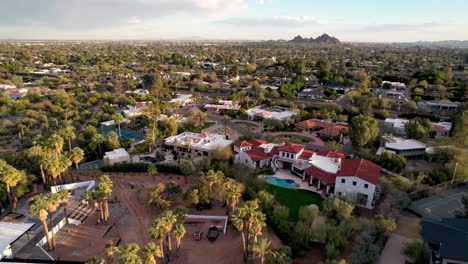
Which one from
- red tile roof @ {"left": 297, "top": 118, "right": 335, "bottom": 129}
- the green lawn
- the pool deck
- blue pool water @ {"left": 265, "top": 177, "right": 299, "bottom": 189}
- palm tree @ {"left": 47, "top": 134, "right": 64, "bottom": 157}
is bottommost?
the green lawn

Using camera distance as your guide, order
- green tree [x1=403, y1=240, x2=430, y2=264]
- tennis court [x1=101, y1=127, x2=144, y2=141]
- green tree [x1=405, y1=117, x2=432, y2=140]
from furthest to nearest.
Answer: tennis court [x1=101, y1=127, x2=144, y2=141] → green tree [x1=405, y1=117, x2=432, y2=140] → green tree [x1=403, y1=240, x2=430, y2=264]

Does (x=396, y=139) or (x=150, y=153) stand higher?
(x=396, y=139)

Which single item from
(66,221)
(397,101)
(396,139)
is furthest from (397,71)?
(66,221)

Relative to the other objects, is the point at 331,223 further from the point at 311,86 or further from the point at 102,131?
the point at 311,86

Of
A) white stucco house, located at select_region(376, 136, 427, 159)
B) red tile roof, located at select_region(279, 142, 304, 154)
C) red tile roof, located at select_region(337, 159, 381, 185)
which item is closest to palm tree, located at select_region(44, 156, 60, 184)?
red tile roof, located at select_region(279, 142, 304, 154)

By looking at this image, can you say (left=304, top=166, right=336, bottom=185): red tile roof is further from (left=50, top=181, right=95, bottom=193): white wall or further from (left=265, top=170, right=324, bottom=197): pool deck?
(left=50, top=181, right=95, bottom=193): white wall

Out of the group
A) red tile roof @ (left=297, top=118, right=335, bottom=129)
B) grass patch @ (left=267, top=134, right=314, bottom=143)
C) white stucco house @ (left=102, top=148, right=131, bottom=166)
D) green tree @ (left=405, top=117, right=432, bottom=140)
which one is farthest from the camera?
red tile roof @ (left=297, top=118, right=335, bottom=129)

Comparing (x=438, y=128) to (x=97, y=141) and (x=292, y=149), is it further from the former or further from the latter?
(x=97, y=141)
